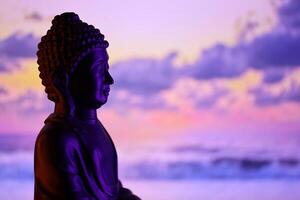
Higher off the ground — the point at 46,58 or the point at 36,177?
the point at 46,58

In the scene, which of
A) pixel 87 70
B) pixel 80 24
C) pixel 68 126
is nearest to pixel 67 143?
pixel 68 126

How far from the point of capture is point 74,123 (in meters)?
2.08

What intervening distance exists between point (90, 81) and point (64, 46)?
141 mm

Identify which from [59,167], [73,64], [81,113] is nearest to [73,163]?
[59,167]

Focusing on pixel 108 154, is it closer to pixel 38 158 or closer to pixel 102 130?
pixel 102 130

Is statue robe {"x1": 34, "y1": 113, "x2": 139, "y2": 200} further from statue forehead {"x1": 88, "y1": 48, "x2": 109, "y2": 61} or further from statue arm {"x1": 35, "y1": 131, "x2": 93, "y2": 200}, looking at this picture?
statue forehead {"x1": 88, "y1": 48, "x2": 109, "y2": 61}

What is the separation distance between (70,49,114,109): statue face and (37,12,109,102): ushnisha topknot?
0.09ft

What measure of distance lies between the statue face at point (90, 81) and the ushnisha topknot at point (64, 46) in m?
0.03

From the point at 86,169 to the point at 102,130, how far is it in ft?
0.54

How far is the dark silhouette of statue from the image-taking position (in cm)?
201

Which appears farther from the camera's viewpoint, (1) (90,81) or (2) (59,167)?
(1) (90,81)

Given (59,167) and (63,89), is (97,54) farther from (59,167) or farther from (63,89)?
(59,167)

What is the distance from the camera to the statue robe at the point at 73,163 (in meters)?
2.00

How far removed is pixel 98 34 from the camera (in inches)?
83.2
